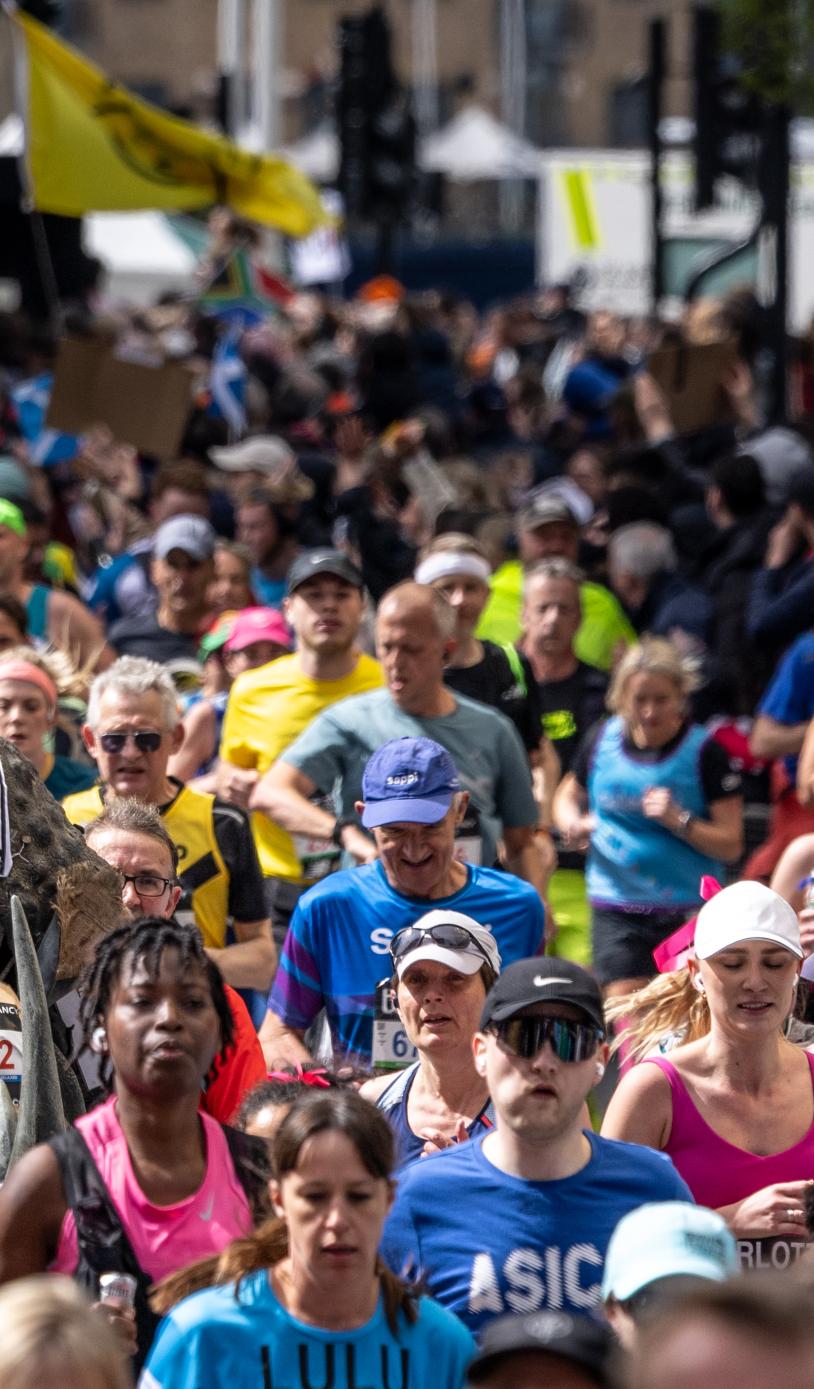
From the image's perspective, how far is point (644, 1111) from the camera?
15.8 feet

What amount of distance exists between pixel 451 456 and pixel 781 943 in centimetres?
909

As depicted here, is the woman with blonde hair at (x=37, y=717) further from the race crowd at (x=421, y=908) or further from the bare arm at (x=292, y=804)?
the bare arm at (x=292, y=804)

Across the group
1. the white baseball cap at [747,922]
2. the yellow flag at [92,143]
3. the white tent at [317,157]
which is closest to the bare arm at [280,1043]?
the white baseball cap at [747,922]

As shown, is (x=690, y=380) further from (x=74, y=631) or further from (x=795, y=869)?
(x=795, y=869)

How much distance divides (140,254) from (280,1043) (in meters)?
26.3

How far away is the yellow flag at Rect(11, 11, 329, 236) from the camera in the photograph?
45.1 ft

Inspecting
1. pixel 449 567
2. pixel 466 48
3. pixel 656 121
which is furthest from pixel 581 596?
pixel 466 48

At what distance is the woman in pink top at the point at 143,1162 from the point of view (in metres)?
3.85

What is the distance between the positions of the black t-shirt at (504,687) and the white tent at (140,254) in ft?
76.1

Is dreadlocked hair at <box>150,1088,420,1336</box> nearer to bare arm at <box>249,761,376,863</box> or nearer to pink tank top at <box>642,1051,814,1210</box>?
pink tank top at <box>642,1051,814,1210</box>

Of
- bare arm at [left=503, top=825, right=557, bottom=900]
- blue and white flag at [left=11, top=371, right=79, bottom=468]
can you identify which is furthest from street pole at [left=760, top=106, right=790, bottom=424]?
bare arm at [left=503, top=825, right=557, bottom=900]

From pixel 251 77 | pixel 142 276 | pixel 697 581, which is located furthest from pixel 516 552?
pixel 251 77

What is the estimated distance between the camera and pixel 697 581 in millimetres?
10398

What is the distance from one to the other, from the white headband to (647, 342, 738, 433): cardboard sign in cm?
495
